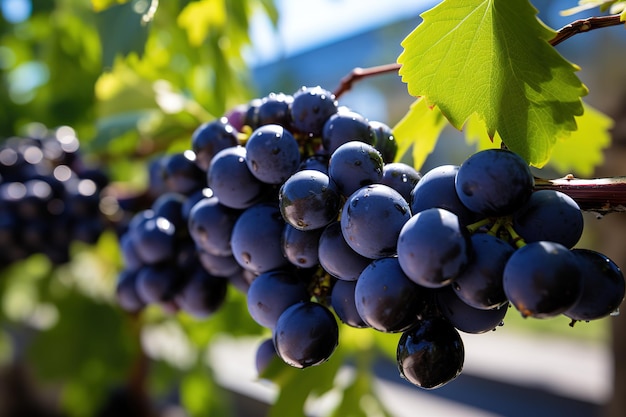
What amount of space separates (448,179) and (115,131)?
52cm

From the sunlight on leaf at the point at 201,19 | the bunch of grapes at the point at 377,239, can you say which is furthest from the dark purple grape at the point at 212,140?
the sunlight on leaf at the point at 201,19

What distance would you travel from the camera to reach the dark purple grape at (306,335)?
339 millimetres

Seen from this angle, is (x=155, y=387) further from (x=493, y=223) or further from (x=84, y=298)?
(x=493, y=223)

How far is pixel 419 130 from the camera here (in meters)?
0.46

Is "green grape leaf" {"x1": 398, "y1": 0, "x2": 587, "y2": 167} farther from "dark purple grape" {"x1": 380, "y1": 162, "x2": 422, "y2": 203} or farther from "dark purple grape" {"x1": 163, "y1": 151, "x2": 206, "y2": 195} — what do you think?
"dark purple grape" {"x1": 163, "y1": 151, "x2": 206, "y2": 195}

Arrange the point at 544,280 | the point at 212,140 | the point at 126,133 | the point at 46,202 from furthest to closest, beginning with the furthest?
1. the point at 46,202
2. the point at 126,133
3. the point at 212,140
4. the point at 544,280

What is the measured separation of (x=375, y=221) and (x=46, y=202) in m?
0.67

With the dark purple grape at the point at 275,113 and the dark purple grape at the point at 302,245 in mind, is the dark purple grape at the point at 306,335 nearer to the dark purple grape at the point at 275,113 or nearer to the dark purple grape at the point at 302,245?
the dark purple grape at the point at 302,245

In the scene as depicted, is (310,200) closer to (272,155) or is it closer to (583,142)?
(272,155)

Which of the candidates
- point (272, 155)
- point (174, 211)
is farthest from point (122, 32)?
point (272, 155)

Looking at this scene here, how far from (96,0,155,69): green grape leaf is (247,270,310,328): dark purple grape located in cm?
34

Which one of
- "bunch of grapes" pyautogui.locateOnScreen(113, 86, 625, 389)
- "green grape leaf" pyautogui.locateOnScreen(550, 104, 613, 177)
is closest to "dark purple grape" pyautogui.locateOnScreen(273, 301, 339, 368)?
"bunch of grapes" pyautogui.locateOnScreen(113, 86, 625, 389)

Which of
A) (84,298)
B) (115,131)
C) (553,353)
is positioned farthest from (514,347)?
(115,131)

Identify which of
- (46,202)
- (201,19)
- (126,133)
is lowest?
(46,202)
